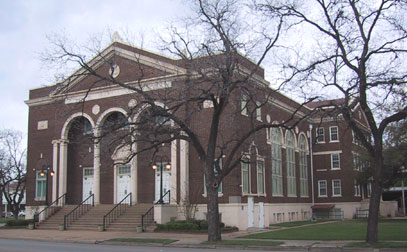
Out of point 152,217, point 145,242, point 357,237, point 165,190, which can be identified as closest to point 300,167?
point 165,190

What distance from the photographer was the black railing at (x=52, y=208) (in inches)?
1396

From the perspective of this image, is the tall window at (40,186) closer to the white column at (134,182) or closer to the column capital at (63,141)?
the column capital at (63,141)

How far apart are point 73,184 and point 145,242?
17742mm

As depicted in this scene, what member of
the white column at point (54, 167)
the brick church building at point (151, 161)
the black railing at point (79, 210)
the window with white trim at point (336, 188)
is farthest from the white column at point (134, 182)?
the window with white trim at point (336, 188)

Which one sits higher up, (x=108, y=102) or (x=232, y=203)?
(x=108, y=102)

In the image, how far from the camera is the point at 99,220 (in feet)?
107

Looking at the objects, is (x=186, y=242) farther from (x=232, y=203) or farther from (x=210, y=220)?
(x=232, y=203)

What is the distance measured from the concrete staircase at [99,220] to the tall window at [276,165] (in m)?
11.6

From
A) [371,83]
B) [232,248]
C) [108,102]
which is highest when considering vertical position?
[108,102]

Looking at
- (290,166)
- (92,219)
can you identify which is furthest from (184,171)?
(290,166)

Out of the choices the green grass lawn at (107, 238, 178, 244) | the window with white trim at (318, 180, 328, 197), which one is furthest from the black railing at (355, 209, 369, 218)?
the green grass lawn at (107, 238, 178, 244)

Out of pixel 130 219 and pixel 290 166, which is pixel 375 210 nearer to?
pixel 130 219

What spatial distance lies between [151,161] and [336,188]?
26735 millimetres

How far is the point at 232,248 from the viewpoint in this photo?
20.7 meters
